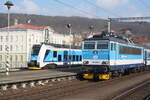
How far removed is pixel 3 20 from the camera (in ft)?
375

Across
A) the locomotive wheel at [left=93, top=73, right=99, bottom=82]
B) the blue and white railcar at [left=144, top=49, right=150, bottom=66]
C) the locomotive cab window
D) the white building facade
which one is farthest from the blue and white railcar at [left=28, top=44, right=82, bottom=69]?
the white building facade

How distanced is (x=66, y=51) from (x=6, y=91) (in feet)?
82.5

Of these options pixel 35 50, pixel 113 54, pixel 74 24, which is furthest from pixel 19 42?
pixel 74 24

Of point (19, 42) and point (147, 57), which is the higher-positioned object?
point (19, 42)

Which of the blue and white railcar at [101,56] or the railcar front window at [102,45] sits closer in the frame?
the blue and white railcar at [101,56]

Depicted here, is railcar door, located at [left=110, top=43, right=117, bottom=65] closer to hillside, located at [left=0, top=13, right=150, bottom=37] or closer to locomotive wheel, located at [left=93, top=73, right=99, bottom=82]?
locomotive wheel, located at [left=93, top=73, right=99, bottom=82]

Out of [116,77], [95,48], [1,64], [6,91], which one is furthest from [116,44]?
[1,64]

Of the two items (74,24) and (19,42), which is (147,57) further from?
(74,24)

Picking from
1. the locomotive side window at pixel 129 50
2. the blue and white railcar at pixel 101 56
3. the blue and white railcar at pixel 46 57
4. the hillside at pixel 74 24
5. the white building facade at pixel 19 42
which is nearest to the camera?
the blue and white railcar at pixel 101 56

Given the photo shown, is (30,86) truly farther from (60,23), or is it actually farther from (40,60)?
(60,23)

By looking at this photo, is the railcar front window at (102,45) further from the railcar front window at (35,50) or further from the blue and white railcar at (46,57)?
the railcar front window at (35,50)

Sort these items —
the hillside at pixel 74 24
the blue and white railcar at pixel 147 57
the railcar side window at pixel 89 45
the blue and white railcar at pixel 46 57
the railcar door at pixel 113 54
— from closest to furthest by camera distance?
the railcar door at pixel 113 54 → the railcar side window at pixel 89 45 → the blue and white railcar at pixel 46 57 → the blue and white railcar at pixel 147 57 → the hillside at pixel 74 24

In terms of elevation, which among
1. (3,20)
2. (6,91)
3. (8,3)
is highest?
(3,20)

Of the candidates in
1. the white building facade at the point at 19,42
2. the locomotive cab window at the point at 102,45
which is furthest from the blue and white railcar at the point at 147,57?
the white building facade at the point at 19,42
